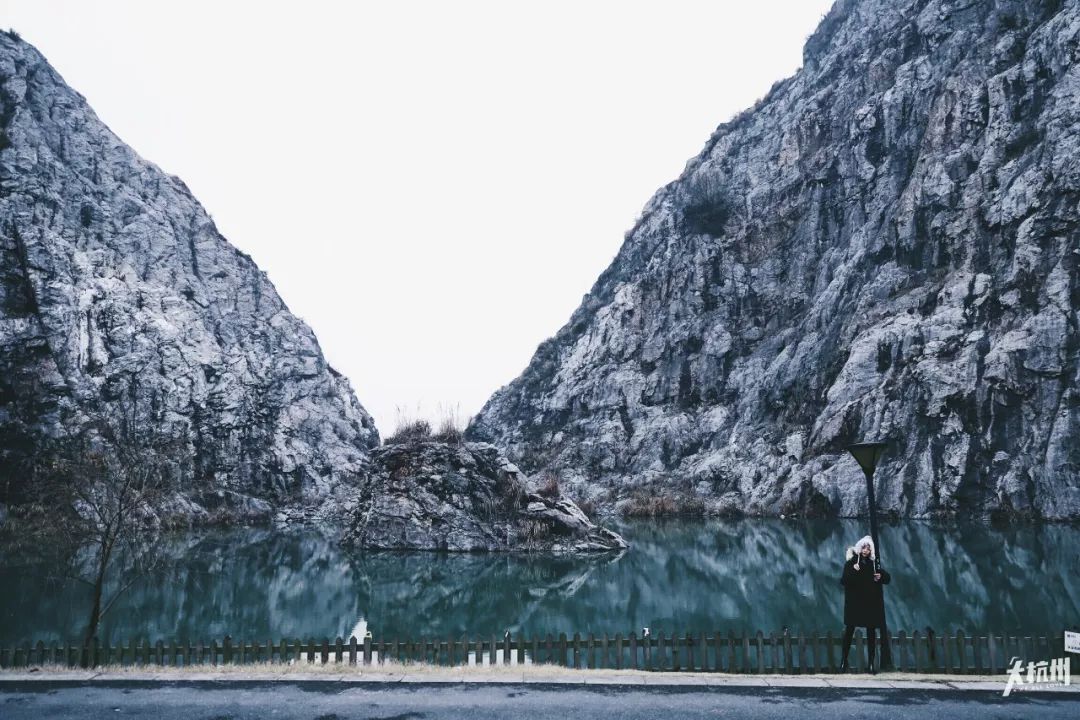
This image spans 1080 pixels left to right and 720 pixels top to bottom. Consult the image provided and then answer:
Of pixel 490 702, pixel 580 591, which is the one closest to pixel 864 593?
pixel 490 702

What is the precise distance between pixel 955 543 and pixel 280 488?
2874 inches

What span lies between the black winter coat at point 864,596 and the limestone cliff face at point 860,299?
4403 centimetres

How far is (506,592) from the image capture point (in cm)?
3219

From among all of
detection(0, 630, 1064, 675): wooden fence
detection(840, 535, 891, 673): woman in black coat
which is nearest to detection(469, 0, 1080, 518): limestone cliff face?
detection(0, 630, 1064, 675): wooden fence

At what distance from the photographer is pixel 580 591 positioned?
103 ft

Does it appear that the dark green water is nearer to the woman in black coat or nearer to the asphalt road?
the woman in black coat

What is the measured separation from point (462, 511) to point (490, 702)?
39248 mm

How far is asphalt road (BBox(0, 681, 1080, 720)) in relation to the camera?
10062mm

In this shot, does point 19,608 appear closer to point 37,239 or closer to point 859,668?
point 859,668

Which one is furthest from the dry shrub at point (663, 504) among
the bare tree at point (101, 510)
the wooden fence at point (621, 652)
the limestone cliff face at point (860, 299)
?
the wooden fence at point (621, 652)

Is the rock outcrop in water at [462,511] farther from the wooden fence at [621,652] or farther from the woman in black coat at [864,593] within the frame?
the woman in black coat at [864,593]

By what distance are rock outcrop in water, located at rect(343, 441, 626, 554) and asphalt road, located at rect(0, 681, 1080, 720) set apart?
3545 cm

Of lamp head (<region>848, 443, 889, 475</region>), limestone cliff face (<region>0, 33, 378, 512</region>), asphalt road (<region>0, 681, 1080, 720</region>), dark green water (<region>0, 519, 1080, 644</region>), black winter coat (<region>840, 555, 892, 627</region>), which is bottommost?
dark green water (<region>0, 519, 1080, 644</region>)

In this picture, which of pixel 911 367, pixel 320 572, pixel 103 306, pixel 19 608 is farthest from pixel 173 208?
pixel 911 367
